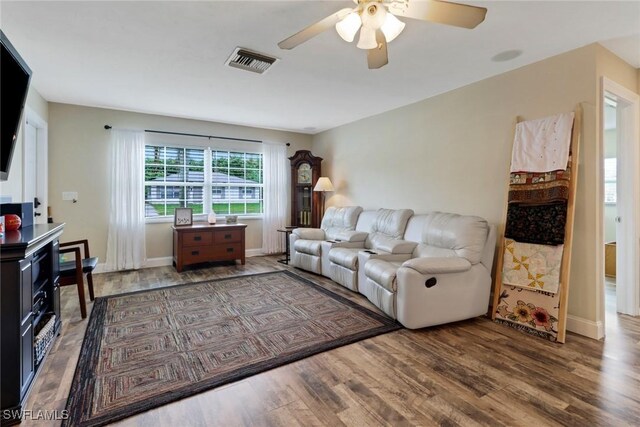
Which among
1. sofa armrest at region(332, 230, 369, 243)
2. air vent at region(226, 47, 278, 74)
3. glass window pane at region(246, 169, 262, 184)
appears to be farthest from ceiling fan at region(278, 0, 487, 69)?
glass window pane at region(246, 169, 262, 184)

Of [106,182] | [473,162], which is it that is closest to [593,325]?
[473,162]

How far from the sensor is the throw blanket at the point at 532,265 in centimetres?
259

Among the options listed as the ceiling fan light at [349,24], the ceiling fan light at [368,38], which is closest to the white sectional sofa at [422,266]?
the ceiling fan light at [368,38]

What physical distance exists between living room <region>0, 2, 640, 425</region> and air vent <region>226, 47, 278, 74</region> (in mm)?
104

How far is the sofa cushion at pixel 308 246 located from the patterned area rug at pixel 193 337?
0.68 m

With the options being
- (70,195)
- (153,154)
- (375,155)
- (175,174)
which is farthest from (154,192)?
(375,155)

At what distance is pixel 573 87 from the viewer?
2635mm

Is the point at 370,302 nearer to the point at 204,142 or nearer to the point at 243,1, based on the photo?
Result: the point at 243,1

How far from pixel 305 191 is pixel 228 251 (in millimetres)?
1852

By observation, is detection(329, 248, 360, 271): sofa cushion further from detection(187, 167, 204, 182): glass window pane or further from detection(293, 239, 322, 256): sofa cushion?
detection(187, 167, 204, 182): glass window pane

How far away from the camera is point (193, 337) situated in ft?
8.34

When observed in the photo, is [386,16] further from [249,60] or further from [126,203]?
[126,203]

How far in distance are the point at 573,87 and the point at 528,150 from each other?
0.59m

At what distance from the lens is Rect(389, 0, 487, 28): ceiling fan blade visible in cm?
152
